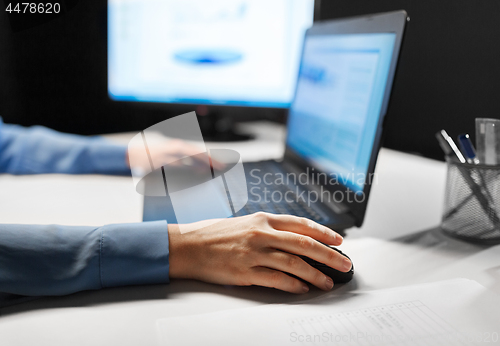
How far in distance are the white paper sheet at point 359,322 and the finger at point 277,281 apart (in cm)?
2

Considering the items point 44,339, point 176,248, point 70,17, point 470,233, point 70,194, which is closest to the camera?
point 44,339

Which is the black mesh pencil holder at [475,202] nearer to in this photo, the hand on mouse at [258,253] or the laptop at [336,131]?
the laptop at [336,131]

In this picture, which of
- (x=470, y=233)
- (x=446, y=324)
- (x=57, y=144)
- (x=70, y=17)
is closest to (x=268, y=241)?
(x=446, y=324)

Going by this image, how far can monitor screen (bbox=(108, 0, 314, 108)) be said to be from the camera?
1.05 m

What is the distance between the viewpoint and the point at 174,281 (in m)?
0.43

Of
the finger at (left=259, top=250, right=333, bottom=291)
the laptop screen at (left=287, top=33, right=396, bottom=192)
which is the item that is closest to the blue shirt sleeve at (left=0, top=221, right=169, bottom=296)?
the finger at (left=259, top=250, right=333, bottom=291)

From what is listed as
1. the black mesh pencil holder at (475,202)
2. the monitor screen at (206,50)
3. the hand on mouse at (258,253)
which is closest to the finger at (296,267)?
the hand on mouse at (258,253)

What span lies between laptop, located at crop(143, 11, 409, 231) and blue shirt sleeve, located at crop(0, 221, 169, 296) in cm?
14

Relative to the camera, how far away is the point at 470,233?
21.2 inches

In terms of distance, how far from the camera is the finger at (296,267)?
1.31 ft

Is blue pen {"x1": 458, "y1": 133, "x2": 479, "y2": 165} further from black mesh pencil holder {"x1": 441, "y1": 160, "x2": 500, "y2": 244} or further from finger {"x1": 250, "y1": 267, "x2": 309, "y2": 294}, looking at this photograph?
finger {"x1": 250, "y1": 267, "x2": 309, "y2": 294}

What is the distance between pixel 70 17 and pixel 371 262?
102 centimetres

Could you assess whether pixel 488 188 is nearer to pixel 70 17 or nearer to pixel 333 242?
pixel 333 242

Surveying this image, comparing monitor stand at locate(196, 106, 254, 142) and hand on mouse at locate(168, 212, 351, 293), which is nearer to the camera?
hand on mouse at locate(168, 212, 351, 293)
